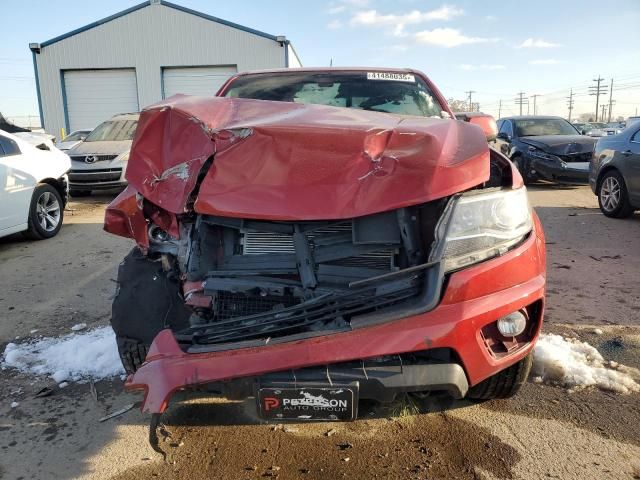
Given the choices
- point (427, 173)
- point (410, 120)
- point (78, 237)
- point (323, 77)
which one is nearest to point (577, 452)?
point (427, 173)

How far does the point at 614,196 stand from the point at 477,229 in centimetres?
660

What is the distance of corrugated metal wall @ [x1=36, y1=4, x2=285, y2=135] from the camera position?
22.5 m

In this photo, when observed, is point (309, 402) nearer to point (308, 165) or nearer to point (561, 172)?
point (308, 165)

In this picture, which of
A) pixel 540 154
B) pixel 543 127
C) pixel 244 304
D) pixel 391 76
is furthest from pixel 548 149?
pixel 244 304

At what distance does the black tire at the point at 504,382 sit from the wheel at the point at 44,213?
21.0 feet

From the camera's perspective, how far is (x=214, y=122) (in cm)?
236

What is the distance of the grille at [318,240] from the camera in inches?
85.9

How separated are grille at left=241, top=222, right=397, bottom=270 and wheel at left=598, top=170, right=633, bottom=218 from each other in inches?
255

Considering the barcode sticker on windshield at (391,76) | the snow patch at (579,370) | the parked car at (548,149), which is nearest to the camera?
the snow patch at (579,370)

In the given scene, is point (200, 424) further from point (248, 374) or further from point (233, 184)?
point (233, 184)

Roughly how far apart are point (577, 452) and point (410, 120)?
5.68 ft

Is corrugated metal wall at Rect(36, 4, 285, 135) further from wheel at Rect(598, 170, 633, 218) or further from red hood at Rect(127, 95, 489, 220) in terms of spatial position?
red hood at Rect(127, 95, 489, 220)

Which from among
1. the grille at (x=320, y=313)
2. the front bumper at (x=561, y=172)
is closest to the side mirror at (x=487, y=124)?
the grille at (x=320, y=313)

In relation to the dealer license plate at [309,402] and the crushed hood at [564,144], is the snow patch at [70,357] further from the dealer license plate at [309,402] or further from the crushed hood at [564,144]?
the crushed hood at [564,144]
